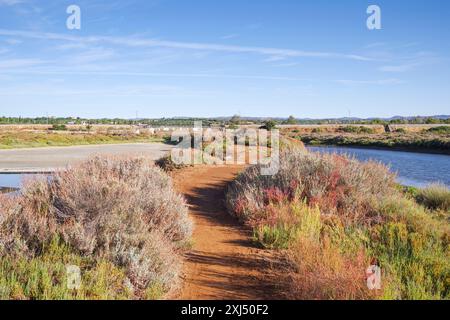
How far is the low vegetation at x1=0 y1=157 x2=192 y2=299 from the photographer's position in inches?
195

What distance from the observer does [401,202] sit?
33.8 feet

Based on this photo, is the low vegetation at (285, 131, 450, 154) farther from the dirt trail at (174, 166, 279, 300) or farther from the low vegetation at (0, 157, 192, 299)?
the low vegetation at (0, 157, 192, 299)

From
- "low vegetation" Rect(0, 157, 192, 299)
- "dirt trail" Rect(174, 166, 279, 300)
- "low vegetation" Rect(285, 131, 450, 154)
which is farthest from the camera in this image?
"low vegetation" Rect(285, 131, 450, 154)

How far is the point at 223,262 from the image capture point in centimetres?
699

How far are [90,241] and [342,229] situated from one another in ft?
15.4

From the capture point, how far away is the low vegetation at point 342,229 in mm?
5492

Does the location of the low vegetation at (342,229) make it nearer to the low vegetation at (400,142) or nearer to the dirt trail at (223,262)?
the dirt trail at (223,262)

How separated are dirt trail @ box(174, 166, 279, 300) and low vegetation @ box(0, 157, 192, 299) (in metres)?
0.37

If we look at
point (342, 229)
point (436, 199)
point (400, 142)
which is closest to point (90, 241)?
point (342, 229)

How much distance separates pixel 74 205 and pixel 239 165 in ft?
42.4

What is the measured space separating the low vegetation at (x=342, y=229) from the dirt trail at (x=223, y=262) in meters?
0.32

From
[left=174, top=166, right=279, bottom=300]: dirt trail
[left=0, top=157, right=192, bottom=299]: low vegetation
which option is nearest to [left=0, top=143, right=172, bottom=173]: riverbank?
[left=174, top=166, right=279, bottom=300]: dirt trail
